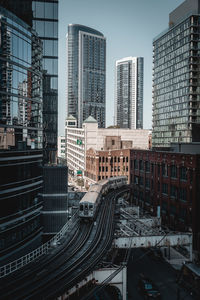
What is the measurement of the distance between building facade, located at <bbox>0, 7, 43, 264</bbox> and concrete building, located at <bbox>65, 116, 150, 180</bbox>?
71.5 metres

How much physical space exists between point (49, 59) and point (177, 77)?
218ft

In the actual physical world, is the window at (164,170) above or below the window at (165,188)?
above

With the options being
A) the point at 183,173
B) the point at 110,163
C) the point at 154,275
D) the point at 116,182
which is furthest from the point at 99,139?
the point at 154,275

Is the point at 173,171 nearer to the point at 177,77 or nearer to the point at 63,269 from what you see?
the point at 63,269

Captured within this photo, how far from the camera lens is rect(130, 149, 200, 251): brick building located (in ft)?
137

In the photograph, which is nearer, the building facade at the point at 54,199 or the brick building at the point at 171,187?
the brick building at the point at 171,187

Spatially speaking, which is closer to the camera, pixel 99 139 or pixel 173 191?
pixel 173 191

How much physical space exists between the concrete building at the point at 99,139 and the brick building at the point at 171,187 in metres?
51.0

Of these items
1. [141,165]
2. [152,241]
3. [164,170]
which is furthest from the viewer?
[141,165]

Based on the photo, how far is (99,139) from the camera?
120312 millimetres

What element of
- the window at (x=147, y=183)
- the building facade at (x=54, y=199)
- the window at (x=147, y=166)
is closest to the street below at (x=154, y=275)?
the building facade at (x=54, y=199)

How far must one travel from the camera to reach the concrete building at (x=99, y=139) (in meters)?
115

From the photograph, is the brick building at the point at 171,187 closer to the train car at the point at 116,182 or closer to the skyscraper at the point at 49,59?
the train car at the point at 116,182

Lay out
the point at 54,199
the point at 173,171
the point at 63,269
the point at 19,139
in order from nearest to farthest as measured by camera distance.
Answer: the point at 63,269
the point at 19,139
the point at 54,199
the point at 173,171
